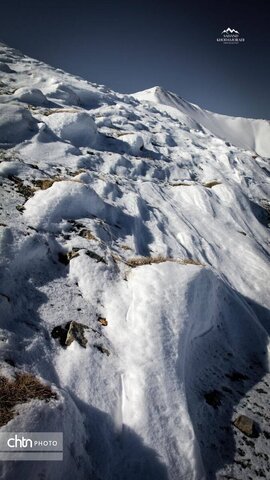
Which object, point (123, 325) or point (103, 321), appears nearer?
point (123, 325)

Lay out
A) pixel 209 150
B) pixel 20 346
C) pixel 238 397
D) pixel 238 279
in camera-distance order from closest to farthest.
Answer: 1. pixel 20 346
2. pixel 238 397
3. pixel 238 279
4. pixel 209 150

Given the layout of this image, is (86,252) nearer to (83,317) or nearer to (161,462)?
(83,317)

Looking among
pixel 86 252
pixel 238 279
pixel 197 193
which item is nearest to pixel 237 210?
pixel 197 193

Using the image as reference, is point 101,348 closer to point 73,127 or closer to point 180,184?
point 73,127

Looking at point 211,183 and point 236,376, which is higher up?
point 211,183

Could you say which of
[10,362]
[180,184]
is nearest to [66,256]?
[10,362]

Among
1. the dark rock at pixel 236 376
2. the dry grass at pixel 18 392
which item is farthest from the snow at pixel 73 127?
the dry grass at pixel 18 392
